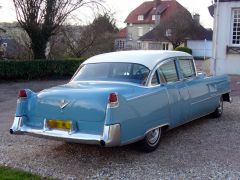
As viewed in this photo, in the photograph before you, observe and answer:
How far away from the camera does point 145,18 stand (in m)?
77.8

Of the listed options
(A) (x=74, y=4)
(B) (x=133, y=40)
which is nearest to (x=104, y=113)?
(A) (x=74, y=4)

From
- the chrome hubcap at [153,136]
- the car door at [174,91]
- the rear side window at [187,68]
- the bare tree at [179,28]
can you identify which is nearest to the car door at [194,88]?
the rear side window at [187,68]

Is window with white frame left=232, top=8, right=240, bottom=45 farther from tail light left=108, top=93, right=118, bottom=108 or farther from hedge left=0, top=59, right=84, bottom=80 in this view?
tail light left=108, top=93, right=118, bottom=108

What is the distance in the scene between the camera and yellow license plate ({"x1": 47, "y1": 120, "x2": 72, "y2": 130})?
6094mm

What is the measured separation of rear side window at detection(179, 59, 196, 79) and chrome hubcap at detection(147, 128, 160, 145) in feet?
5.39

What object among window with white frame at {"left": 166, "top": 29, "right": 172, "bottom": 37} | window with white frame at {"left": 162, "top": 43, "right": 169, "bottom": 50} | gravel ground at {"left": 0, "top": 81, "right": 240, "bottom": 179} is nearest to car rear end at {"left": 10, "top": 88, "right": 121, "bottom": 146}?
gravel ground at {"left": 0, "top": 81, "right": 240, "bottom": 179}

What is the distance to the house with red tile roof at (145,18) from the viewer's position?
74062 mm

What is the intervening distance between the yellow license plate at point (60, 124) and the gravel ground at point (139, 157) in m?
0.54

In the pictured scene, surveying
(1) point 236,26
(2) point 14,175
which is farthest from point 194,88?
(1) point 236,26

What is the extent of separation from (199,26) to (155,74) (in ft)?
165

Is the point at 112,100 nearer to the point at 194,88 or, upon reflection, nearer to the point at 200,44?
the point at 194,88

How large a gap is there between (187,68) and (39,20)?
50.3 ft

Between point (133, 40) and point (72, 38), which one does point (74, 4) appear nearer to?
point (72, 38)

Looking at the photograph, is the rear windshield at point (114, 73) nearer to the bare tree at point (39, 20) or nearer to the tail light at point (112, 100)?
the tail light at point (112, 100)
